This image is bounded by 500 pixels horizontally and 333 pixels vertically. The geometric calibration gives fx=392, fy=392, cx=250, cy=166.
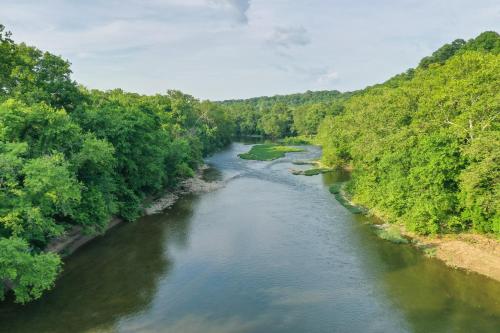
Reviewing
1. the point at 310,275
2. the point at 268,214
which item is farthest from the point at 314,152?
the point at 310,275

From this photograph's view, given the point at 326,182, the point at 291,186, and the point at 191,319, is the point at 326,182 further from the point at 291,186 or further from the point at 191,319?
the point at 191,319

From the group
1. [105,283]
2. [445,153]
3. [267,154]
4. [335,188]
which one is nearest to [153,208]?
[105,283]

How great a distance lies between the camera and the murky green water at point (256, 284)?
22984 mm

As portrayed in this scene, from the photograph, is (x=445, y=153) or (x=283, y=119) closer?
(x=445, y=153)

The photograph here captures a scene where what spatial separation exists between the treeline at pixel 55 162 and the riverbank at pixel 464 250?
27.5m

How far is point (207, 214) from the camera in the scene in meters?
44.6

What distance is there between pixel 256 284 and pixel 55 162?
52.6 feet

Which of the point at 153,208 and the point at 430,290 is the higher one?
the point at 153,208

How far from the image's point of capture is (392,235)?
117 ft

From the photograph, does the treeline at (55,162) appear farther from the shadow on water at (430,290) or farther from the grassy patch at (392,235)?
the grassy patch at (392,235)

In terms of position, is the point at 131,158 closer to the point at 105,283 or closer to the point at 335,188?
the point at 105,283

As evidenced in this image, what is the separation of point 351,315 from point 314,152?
78.2 meters

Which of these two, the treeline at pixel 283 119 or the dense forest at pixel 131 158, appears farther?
the treeline at pixel 283 119

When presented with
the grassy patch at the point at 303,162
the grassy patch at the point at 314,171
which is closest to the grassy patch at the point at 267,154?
the grassy patch at the point at 303,162
